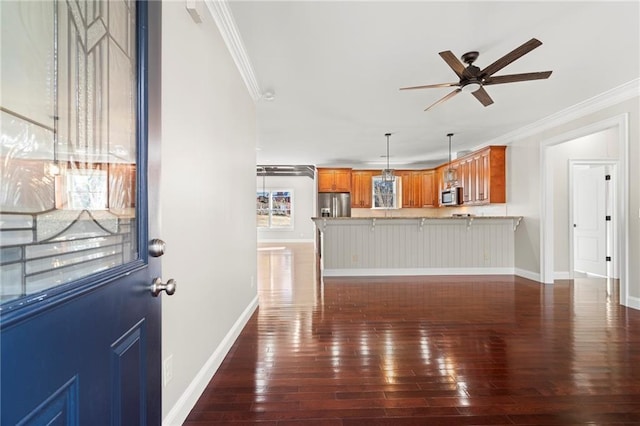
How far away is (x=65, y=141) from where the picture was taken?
0.70 metres

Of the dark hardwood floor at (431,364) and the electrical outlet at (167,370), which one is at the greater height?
the electrical outlet at (167,370)

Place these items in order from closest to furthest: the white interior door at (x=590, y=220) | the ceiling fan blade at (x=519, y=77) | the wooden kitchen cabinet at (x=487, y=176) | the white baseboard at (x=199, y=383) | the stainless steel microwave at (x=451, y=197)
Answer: the white baseboard at (x=199, y=383), the ceiling fan blade at (x=519, y=77), the white interior door at (x=590, y=220), the wooden kitchen cabinet at (x=487, y=176), the stainless steel microwave at (x=451, y=197)

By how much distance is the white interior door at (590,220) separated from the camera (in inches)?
220

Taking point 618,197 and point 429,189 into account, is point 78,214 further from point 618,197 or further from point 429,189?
point 429,189

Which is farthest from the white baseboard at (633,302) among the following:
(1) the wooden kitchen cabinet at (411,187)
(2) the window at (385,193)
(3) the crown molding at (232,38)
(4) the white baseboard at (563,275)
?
(2) the window at (385,193)

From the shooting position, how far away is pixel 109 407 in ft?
2.51

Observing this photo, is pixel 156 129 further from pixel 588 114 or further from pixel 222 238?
pixel 588 114

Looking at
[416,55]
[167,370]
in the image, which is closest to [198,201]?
[167,370]

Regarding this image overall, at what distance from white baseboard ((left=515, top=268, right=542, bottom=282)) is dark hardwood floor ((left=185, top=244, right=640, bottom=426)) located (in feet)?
3.37

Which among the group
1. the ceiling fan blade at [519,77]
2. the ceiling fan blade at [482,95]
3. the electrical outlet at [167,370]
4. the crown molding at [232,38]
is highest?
the crown molding at [232,38]

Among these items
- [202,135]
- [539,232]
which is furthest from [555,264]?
[202,135]

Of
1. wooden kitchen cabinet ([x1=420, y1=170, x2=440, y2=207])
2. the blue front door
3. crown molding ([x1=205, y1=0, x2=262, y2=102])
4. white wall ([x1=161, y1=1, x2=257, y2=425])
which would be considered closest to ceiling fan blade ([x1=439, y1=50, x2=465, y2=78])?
crown molding ([x1=205, y1=0, x2=262, y2=102])

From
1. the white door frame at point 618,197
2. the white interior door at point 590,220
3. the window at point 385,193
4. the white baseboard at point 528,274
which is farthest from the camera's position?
the window at point 385,193

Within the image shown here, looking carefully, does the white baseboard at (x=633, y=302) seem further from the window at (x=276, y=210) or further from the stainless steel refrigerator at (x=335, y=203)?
the window at (x=276, y=210)
